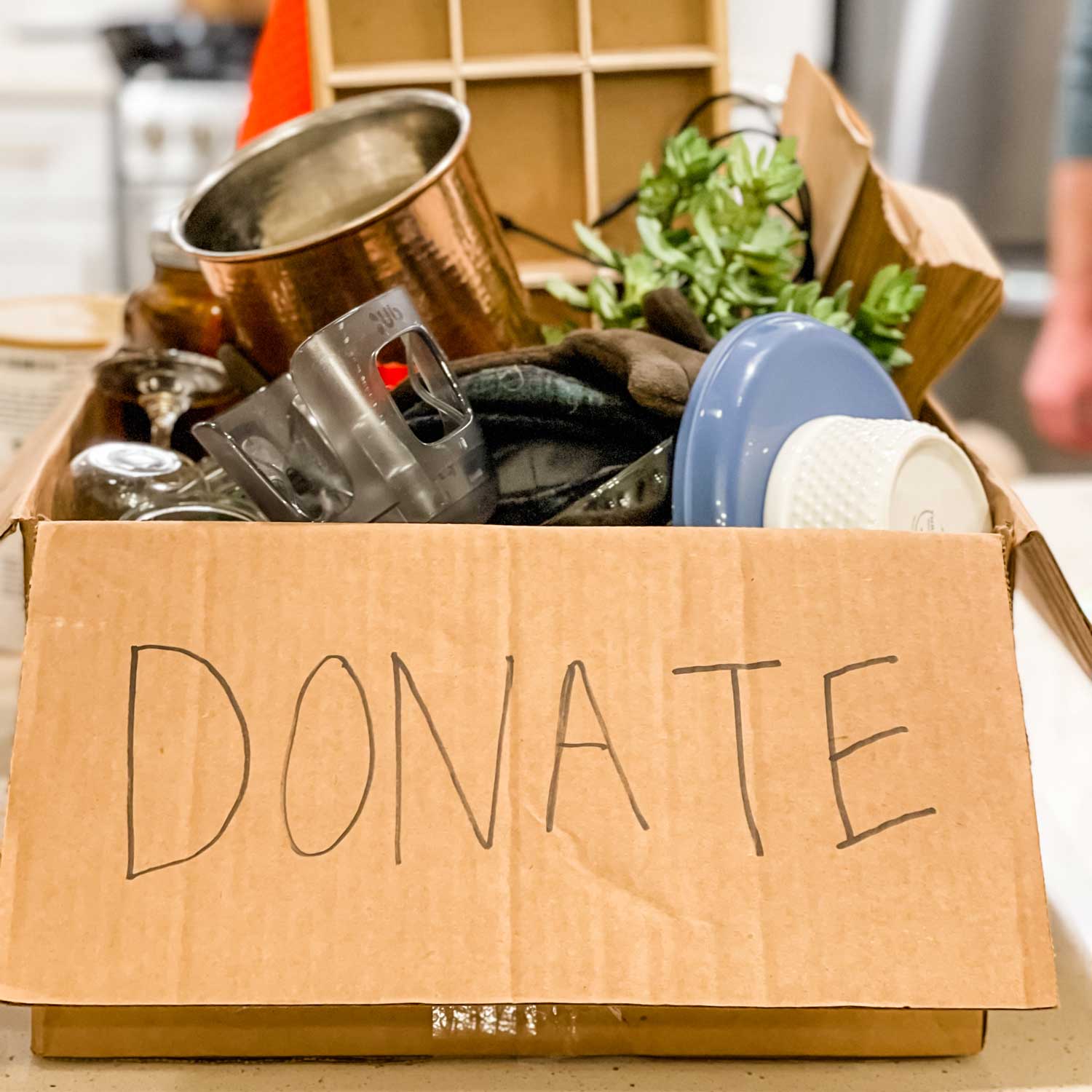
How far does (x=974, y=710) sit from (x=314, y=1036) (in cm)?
33

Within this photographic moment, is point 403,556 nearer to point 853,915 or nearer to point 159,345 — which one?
point 853,915

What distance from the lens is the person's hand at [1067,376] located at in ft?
6.14

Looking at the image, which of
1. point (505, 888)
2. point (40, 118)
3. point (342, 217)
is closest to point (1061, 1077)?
point (505, 888)

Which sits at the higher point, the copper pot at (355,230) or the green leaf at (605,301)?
the copper pot at (355,230)

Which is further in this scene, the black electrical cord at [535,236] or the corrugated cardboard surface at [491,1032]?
the black electrical cord at [535,236]

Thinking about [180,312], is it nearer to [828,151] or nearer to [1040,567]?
[828,151]

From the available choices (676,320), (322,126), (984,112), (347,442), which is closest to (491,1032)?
(347,442)

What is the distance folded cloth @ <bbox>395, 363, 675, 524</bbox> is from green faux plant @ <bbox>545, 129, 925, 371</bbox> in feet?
0.52

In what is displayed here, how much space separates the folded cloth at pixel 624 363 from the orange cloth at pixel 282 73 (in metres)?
0.46

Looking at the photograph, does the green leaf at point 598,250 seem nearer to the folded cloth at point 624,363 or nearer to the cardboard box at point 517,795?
the folded cloth at point 624,363

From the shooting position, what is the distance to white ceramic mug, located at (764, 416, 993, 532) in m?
0.56

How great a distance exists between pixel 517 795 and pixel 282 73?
802 millimetres

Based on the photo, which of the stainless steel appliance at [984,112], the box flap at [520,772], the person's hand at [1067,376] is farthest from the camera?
the stainless steel appliance at [984,112]

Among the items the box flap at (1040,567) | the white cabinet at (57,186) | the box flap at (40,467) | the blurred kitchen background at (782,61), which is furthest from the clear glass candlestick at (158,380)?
the white cabinet at (57,186)
